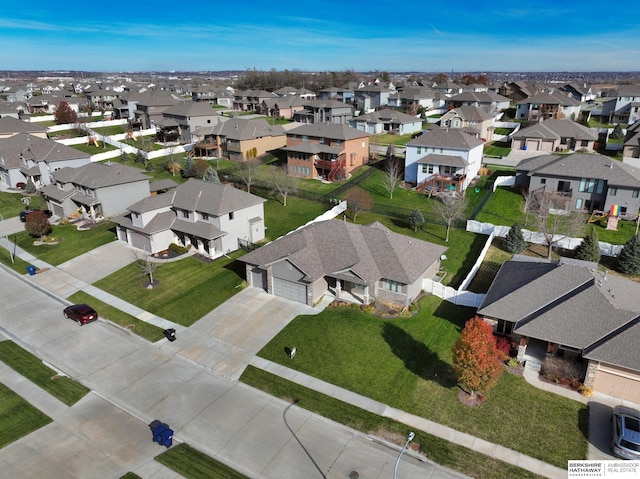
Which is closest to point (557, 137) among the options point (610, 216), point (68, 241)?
point (610, 216)

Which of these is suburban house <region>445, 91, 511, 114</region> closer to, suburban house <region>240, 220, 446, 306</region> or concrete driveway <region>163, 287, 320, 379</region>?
suburban house <region>240, 220, 446, 306</region>

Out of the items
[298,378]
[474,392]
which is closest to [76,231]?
[298,378]

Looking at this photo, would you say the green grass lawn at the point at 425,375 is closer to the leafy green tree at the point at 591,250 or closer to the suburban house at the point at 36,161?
the leafy green tree at the point at 591,250

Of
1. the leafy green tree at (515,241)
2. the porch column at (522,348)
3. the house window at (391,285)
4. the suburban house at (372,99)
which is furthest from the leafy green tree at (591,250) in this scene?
the suburban house at (372,99)

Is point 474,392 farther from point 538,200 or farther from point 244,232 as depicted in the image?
point 538,200

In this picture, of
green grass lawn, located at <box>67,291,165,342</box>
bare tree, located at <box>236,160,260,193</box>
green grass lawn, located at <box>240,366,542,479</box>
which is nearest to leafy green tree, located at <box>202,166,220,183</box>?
bare tree, located at <box>236,160,260,193</box>

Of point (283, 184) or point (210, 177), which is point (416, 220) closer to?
point (283, 184)
